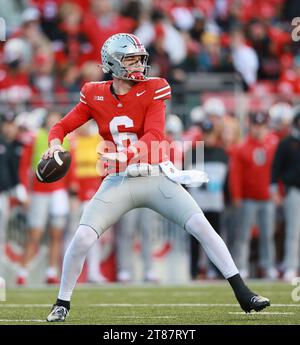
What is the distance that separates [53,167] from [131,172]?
1.67ft

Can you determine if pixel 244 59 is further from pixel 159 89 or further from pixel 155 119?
pixel 155 119

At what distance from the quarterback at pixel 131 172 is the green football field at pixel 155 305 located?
0.83ft

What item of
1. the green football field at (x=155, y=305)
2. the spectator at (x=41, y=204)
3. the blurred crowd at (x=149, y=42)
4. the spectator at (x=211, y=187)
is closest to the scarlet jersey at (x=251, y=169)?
the spectator at (x=211, y=187)

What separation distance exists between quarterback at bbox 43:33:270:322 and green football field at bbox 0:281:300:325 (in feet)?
0.83

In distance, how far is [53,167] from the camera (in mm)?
7062

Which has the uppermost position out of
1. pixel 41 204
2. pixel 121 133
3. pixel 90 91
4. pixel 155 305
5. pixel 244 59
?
pixel 244 59

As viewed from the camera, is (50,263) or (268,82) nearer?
(50,263)

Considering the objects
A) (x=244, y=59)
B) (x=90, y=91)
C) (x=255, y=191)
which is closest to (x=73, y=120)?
(x=90, y=91)

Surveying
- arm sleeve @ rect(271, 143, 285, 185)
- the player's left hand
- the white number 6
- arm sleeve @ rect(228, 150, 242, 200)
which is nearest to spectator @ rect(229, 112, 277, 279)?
arm sleeve @ rect(228, 150, 242, 200)

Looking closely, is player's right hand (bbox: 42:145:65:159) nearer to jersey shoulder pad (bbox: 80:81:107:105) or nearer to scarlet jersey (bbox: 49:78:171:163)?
scarlet jersey (bbox: 49:78:171:163)

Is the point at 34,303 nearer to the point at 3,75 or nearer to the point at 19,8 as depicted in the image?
the point at 3,75

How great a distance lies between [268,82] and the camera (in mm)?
16031
